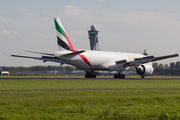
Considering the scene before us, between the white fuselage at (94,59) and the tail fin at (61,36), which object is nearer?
the tail fin at (61,36)

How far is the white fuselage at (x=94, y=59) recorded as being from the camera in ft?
165

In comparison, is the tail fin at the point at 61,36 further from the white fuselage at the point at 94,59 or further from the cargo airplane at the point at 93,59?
the white fuselage at the point at 94,59

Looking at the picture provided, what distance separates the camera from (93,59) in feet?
179

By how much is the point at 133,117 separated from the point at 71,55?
120 ft

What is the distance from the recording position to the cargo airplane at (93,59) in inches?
1893

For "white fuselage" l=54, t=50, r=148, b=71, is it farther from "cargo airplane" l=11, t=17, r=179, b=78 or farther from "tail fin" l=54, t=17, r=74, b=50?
"tail fin" l=54, t=17, r=74, b=50

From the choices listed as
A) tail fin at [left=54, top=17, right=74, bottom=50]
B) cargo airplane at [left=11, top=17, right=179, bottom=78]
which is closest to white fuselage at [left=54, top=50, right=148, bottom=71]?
cargo airplane at [left=11, top=17, right=179, bottom=78]

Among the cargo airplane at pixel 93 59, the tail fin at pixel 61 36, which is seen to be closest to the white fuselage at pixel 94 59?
the cargo airplane at pixel 93 59

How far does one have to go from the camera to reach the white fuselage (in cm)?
5015

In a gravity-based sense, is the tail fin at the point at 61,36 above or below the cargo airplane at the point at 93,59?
above

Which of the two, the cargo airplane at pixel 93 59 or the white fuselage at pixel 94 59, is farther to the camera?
the white fuselage at pixel 94 59

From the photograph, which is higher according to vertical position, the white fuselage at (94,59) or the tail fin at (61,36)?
the tail fin at (61,36)

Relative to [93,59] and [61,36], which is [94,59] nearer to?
[93,59]

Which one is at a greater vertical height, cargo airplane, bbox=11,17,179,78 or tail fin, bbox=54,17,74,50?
tail fin, bbox=54,17,74,50
